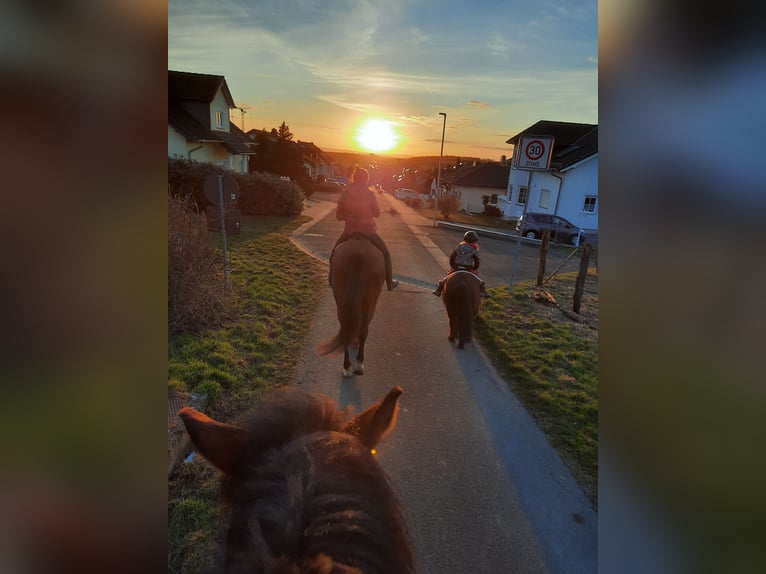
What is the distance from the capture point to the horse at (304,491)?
3.07ft

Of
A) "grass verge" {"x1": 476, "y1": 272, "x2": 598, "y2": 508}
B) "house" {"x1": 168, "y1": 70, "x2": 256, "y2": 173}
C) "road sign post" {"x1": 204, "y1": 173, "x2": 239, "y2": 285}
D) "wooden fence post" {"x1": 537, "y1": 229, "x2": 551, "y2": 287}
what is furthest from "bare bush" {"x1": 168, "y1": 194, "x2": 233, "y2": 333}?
"house" {"x1": 168, "y1": 70, "x2": 256, "y2": 173}

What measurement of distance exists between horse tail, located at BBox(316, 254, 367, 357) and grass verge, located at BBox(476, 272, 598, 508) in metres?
1.87

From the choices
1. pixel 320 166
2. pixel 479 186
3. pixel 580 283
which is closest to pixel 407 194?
pixel 479 186

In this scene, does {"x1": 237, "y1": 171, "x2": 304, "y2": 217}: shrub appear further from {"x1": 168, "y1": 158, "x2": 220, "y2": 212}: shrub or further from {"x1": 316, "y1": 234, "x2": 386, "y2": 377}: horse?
{"x1": 316, "y1": 234, "x2": 386, "y2": 377}: horse

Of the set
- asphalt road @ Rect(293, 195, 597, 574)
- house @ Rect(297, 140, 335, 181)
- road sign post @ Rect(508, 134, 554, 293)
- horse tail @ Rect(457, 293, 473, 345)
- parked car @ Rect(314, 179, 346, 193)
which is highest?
house @ Rect(297, 140, 335, 181)

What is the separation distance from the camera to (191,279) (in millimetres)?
5059

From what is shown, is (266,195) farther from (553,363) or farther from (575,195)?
(575,195)

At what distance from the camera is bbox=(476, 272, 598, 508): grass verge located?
3.60 m
